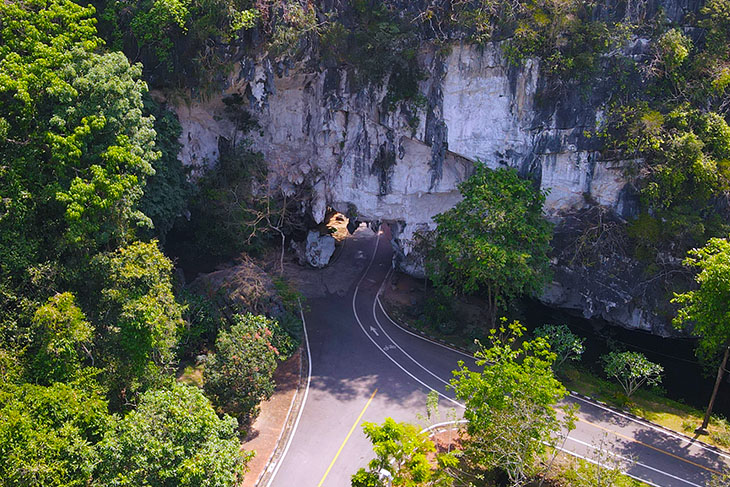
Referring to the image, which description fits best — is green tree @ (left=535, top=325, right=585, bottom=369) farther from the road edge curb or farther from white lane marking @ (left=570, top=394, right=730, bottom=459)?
the road edge curb

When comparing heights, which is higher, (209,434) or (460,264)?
(460,264)

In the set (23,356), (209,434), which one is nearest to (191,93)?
(23,356)

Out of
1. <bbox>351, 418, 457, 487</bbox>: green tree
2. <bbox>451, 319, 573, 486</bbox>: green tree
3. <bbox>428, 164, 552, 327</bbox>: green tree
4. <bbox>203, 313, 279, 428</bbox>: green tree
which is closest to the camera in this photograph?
<bbox>351, 418, 457, 487</bbox>: green tree

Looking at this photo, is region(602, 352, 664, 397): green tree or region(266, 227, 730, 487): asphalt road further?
region(602, 352, 664, 397): green tree

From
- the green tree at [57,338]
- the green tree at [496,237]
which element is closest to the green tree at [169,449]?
the green tree at [57,338]

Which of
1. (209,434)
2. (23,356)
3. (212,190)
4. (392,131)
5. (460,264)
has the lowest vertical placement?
(209,434)

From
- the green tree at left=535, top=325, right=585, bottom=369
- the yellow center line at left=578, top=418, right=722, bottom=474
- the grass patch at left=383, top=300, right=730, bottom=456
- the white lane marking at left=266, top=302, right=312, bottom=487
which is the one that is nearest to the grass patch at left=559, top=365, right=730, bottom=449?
the grass patch at left=383, top=300, right=730, bottom=456

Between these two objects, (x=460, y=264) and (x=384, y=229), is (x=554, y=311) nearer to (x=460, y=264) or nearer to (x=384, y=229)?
(x=460, y=264)
